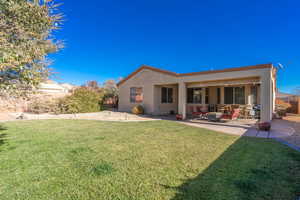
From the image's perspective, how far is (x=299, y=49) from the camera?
55.6 ft

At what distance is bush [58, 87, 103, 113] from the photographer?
46.1 feet

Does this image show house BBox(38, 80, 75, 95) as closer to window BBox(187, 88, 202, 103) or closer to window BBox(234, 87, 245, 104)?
window BBox(187, 88, 202, 103)

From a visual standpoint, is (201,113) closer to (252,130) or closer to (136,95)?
(252,130)

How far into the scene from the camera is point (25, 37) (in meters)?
3.88

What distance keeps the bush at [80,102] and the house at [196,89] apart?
118 inches

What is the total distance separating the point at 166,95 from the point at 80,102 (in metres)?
8.86

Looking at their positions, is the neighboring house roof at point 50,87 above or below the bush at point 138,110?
above

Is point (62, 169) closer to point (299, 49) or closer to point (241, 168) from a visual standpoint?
point (241, 168)

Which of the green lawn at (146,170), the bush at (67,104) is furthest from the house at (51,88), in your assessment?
the green lawn at (146,170)

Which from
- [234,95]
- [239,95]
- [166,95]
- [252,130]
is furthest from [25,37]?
[239,95]

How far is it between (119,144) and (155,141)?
1368 millimetres

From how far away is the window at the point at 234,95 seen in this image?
12.4 meters

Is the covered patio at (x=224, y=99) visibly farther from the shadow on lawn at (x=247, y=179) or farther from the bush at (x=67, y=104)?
the bush at (x=67, y=104)

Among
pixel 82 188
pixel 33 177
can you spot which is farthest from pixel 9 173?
pixel 82 188
